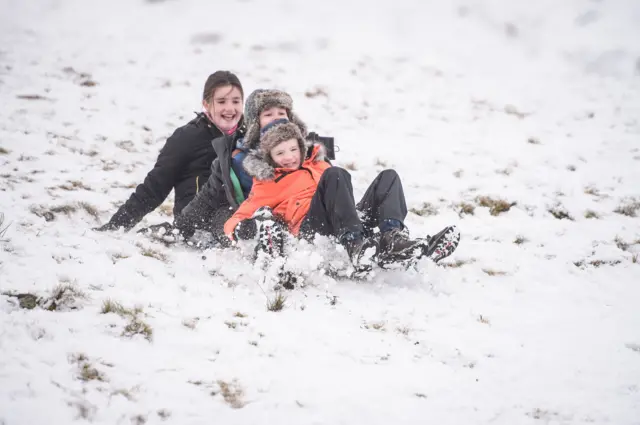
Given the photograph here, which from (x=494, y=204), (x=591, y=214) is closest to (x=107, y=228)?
(x=494, y=204)

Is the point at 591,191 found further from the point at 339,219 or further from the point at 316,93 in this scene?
the point at 316,93

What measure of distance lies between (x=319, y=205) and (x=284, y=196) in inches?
14.8

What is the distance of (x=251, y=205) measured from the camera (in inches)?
152

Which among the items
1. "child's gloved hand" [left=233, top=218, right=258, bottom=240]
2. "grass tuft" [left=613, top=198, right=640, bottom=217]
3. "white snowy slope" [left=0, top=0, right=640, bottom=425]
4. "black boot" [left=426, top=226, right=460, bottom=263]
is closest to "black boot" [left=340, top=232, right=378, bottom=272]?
"white snowy slope" [left=0, top=0, right=640, bottom=425]

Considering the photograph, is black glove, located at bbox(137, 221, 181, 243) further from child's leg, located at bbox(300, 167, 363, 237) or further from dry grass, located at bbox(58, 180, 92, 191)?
dry grass, located at bbox(58, 180, 92, 191)

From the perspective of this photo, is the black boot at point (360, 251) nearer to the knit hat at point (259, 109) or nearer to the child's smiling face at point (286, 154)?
the child's smiling face at point (286, 154)

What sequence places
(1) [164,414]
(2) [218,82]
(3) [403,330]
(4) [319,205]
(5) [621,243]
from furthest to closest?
1. (2) [218,82]
2. (5) [621,243]
3. (4) [319,205]
4. (3) [403,330]
5. (1) [164,414]

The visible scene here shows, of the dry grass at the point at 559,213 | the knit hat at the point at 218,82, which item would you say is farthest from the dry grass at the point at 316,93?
the dry grass at the point at 559,213

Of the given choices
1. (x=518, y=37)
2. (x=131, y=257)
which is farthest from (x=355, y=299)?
(x=518, y=37)

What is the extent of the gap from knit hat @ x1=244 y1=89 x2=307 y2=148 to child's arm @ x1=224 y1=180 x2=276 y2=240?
0.48 meters

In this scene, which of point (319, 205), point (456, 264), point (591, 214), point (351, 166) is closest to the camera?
point (319, 205)

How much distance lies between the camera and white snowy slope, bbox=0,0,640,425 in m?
2.28

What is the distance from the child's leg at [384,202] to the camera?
3594 millimetres

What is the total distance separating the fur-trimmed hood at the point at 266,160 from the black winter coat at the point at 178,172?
0.79 metres
